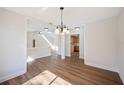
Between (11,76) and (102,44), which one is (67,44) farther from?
(11,76)

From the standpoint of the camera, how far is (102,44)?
436 centimetres

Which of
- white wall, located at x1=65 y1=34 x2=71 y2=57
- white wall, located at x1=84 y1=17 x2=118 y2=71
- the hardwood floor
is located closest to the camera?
the hardwood floor

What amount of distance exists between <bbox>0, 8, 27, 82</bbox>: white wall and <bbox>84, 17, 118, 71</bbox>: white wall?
11.1 ft

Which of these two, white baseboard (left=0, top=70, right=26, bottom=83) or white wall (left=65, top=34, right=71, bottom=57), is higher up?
white wall (left=65, top=34, right=71, bottom=57)

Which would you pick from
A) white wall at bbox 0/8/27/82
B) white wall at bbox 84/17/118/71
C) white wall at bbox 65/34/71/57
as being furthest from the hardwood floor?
white wall at bbox 65/34/71/57

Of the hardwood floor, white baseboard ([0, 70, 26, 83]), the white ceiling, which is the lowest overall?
the hardwood floor

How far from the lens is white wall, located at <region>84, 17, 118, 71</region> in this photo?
3965mm

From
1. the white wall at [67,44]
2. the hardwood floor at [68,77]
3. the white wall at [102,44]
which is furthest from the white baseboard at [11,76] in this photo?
the white wall at [67,44]

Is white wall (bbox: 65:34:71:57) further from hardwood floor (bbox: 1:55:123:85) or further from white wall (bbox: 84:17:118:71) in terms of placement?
hardwood floor (bbox: 1:55:123:85)

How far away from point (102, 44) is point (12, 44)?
3.91m

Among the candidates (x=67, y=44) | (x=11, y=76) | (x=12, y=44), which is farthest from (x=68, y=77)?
(x=67, y=44)

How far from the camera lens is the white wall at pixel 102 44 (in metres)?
3.96
